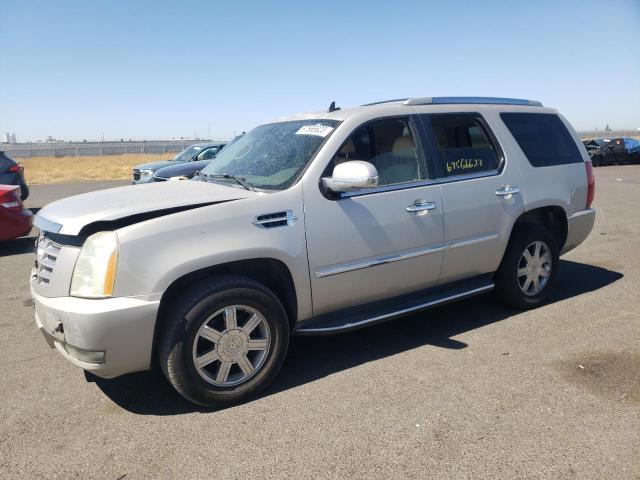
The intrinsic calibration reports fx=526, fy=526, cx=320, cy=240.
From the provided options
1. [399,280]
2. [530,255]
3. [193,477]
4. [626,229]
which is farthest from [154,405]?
[626,229]

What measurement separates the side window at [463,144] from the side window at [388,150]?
10.6 inches

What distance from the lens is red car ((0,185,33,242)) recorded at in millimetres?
8008

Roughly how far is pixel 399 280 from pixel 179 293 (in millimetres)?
1656

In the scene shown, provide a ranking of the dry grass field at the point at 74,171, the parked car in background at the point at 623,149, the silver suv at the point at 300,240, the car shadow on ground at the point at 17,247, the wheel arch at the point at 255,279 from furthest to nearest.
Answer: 1. the dry grass field at the point at 74,171
2. the parked car in background at the point at 623,149
3. the car shadow on ground at the point at 17,247
4. the wheel arch at the point at 255,279
5. the silver suv at the point at 300,240

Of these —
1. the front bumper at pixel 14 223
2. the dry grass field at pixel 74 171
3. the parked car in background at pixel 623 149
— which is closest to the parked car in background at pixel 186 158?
the front bumper at pixel 14 223

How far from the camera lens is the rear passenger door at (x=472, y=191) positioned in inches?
167

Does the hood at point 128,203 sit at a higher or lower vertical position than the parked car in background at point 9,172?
lower

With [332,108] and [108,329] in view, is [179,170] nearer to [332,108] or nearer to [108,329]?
[332,108]

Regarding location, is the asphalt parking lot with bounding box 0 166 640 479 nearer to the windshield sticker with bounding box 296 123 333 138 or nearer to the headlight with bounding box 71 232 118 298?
Answer: the headlight with bounding box 71 232 118 298

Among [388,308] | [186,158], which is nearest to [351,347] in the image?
[388,308]

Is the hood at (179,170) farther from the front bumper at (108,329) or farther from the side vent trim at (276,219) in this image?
the front bumper at (108,329)

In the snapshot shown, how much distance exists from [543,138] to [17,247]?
825 cm

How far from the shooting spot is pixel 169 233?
3098 mm

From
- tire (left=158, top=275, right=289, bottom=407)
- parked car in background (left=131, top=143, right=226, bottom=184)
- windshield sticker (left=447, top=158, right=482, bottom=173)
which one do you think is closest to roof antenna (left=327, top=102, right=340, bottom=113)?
windshield sticker (left=447, top=158, right=482, bottom=173)
